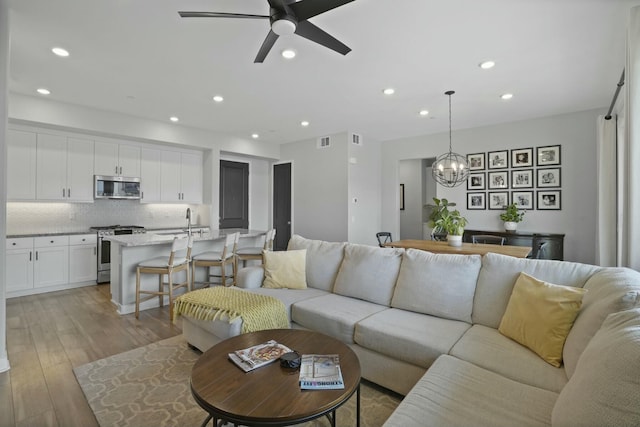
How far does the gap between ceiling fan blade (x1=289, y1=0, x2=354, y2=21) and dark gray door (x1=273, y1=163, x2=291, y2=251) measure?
5291 mm

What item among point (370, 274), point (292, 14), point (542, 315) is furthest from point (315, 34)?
point (542, 315)

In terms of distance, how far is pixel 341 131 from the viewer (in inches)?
243

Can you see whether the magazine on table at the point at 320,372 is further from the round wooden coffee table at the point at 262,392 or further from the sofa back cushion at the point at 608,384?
the sofa back cushion at the point at 608,384

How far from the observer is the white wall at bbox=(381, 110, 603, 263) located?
476 cm

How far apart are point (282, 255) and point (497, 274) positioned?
77.7 inches

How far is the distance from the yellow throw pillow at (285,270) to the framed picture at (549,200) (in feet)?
14.2

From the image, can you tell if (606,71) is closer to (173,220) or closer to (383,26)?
(383,26)

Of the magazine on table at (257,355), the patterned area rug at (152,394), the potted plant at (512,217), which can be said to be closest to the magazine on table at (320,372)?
the magazine on table at (257,355)

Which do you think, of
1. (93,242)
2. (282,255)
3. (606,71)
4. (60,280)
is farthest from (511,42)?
(60,280)

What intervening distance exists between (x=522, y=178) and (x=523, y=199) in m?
0.36

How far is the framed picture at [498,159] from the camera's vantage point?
550 centimetres

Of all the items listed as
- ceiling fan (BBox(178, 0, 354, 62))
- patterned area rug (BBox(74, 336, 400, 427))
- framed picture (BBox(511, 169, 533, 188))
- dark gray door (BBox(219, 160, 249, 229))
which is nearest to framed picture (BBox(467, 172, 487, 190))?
framed picture (BBox(511, 169, 533, 188))

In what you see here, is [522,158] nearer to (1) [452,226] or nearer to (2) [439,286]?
(1) [452,226]

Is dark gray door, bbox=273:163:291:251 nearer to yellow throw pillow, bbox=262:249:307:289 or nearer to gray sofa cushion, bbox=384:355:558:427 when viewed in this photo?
yellow throw pillow, bbox=262:249:307:289
